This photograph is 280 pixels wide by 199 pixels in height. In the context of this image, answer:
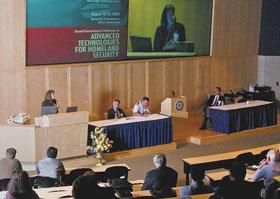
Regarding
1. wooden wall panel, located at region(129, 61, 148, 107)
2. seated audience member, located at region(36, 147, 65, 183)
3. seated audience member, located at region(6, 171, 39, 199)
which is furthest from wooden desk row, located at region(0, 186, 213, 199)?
wooden wall panel, located at region(129, 61, 148, 107)

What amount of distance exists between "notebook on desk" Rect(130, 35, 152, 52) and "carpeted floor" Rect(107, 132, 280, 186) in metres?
3.47

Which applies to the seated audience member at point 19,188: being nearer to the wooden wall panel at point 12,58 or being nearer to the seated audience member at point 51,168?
the seated audience member at point 51,168

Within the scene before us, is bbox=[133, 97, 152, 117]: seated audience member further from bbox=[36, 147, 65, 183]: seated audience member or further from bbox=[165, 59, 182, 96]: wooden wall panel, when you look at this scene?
bbox=[36, 147, 65, 183]: seated audience member

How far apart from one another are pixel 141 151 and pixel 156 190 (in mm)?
4948

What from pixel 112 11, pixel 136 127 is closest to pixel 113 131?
pixel 136 127

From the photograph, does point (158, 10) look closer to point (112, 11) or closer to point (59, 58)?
point (112, 11)

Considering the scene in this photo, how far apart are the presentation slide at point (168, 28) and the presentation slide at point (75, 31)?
1.39ft

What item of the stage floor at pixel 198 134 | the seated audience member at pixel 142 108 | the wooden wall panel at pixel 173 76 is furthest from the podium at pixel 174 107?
the wooden wall panel at pixel 173 76

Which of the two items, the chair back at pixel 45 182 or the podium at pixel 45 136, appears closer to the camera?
the chair back at pixel 45 182

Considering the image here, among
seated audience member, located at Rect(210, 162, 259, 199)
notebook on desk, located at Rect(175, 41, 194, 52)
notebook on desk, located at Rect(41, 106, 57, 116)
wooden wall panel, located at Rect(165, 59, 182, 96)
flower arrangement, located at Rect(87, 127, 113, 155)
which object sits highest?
notebook on desk, located at Rect(175, 41, 194, 52)

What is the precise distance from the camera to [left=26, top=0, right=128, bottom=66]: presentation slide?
1243 centimetres

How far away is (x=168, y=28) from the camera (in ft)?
50.2

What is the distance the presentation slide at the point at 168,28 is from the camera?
572 inches

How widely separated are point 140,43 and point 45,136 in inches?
218
